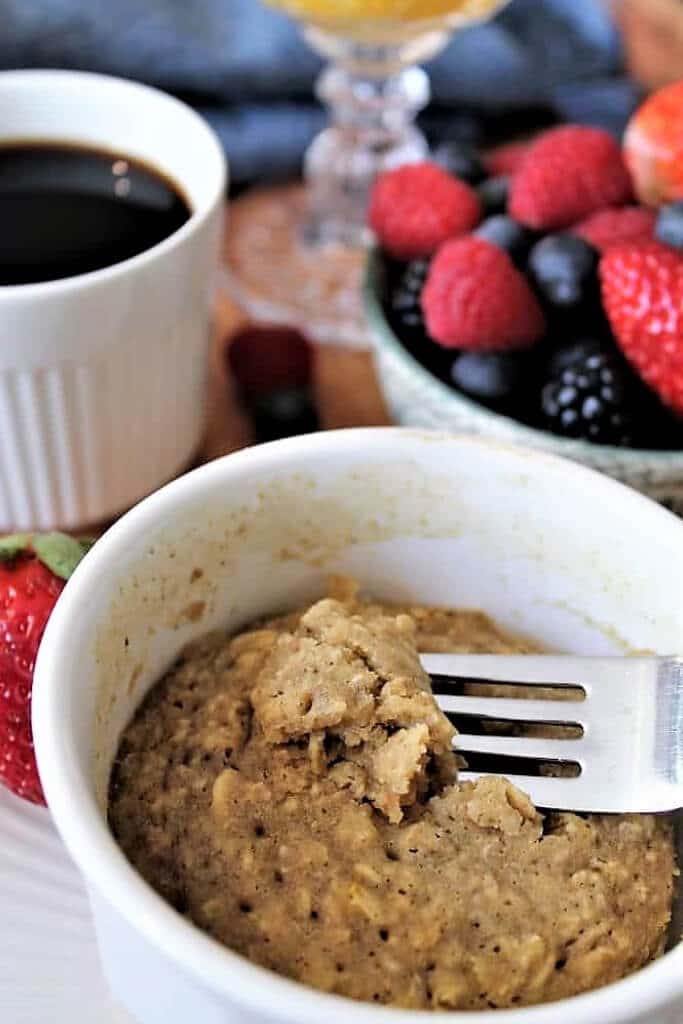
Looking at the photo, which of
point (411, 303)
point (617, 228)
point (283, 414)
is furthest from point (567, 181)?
point (283, 414)

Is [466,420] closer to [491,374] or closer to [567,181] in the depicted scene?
[491,374]

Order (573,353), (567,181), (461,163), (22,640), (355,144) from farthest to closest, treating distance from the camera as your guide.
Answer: (355,144) < (461,163) < (567,181) < (573,353) < (22,640)

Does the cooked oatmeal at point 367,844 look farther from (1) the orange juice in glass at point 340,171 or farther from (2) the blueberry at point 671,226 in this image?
(1) the orange juice in glass at point 340,171

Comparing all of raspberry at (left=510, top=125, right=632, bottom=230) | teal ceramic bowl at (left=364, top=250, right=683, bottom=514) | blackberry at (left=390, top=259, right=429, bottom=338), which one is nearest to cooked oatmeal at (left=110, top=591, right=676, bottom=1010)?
teal ceramic bowl at (left=364, top=250, right=683, bottom=514)

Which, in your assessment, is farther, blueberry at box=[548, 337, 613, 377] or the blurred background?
the blurred background

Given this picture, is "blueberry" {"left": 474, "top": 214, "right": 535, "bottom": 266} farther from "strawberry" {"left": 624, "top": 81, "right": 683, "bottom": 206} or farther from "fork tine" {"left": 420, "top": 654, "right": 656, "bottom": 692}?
"fork tine" {"left": 420, "top": 654, "right": 656, "bottom": 692}

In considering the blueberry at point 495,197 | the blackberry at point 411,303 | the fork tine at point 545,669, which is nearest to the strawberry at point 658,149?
the blueberry at point 495,197
